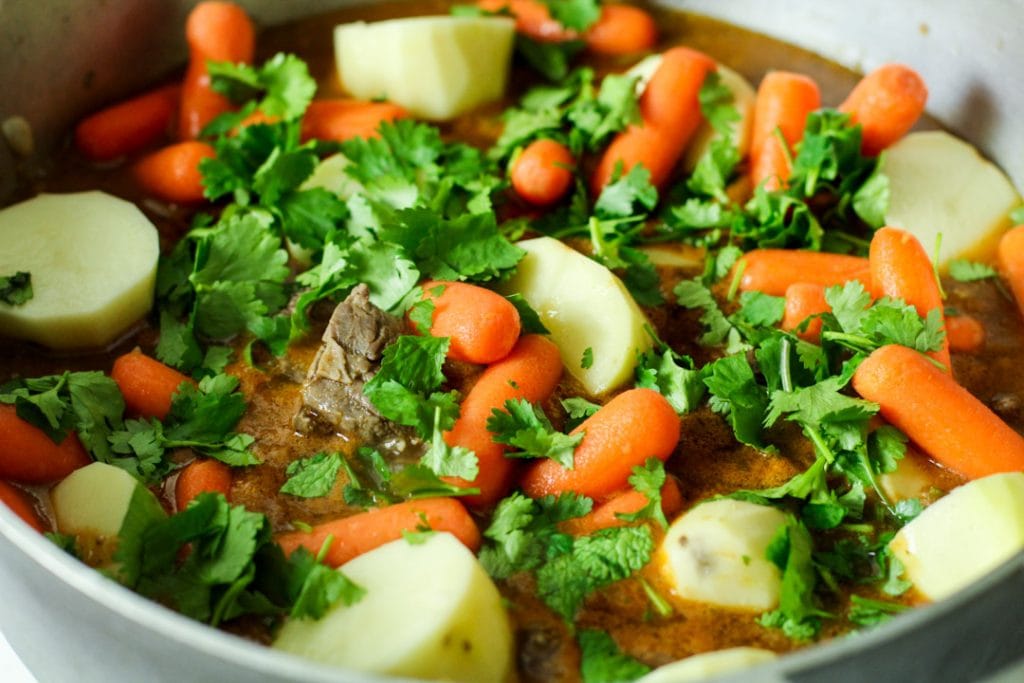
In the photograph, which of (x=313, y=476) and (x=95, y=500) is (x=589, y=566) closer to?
(x=313, y=476)

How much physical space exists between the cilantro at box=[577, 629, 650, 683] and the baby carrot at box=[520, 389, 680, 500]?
35cm

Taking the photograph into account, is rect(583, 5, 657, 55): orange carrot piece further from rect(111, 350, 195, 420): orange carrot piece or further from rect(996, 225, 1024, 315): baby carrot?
rect(111, 350, 195, 420): orange carrot piece

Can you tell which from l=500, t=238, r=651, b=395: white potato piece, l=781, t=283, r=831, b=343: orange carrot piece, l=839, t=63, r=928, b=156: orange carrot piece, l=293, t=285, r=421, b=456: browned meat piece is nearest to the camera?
l=293, t=285, r=421, b=456: browned meat piece

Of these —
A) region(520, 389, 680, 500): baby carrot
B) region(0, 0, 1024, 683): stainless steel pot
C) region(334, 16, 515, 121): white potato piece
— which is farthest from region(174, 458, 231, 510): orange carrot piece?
region(334, 16, 515, 121): white potato piece

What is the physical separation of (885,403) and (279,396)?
1420 millimetres

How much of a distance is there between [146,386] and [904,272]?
1841mm

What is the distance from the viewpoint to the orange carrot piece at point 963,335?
112 inches

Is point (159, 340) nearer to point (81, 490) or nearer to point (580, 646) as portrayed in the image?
point (81, 490)

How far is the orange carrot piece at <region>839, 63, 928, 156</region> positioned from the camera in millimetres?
3170

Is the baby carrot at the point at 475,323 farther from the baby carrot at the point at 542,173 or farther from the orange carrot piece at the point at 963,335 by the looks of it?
the orange carrot piece at the point at 963,335

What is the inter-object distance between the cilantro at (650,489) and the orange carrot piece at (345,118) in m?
1.50

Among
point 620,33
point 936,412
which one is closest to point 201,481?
point 936,412

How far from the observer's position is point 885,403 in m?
2.44

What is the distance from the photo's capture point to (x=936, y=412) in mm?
2426
